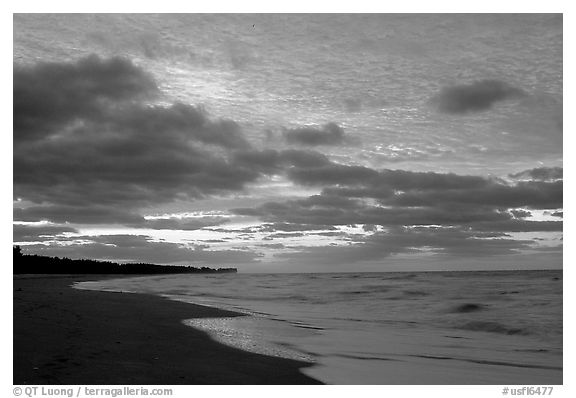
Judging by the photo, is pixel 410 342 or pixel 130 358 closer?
pixel 130 358

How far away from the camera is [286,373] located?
9.38 meters

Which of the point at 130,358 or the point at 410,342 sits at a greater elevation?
the point at 130,358

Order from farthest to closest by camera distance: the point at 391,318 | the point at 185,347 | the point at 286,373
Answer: the point at 391,318, the point at 185,347, the point at 286,373

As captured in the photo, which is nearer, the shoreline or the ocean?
the shoreline

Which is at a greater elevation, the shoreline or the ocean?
the shoreline

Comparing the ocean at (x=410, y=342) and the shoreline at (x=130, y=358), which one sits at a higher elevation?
the shoreline at (x=130, y=358)

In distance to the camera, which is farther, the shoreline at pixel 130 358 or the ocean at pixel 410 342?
the ocean at pixel 410 342
